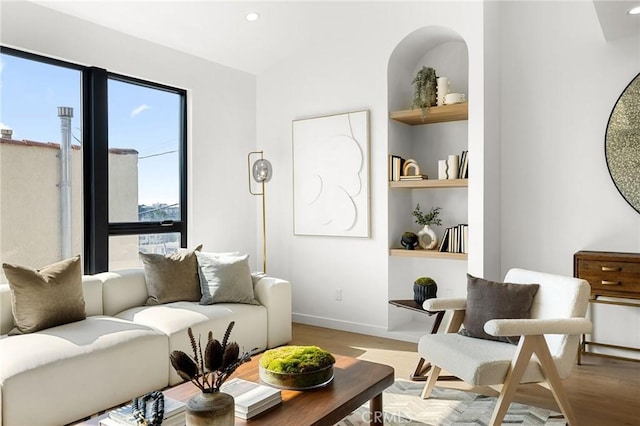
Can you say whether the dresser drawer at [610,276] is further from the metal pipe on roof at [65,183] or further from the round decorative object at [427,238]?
the metal pipe on roof at [65,183]

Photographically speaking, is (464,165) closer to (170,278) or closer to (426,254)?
(426,254)

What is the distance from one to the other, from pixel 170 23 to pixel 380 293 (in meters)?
2.92

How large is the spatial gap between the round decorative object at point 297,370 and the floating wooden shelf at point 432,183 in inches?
87.6

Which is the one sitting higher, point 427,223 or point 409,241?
point 427,223

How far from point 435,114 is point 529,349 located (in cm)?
→ 233

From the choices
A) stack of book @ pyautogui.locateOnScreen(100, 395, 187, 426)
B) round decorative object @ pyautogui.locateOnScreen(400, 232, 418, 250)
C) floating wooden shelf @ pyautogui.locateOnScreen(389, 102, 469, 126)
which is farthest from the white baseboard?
stack of book @ pyautogui.locateOnScreen(100, 395, 187, 426)

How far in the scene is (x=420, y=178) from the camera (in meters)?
4.21

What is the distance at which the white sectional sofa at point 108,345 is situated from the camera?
2.41 m

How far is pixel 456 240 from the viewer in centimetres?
408

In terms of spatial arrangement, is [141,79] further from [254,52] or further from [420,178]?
[420,178]

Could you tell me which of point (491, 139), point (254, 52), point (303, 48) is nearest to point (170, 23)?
point (254, 52)

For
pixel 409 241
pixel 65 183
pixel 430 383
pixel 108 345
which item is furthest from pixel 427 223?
pixel 65 183

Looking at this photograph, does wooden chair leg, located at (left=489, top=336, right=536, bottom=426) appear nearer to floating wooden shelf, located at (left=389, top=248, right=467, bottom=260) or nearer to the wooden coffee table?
the wooden coffee table

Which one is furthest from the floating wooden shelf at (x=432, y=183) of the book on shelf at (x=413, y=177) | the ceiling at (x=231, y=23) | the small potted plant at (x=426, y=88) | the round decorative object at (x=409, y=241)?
the ceiling at (x=231, y=23)
